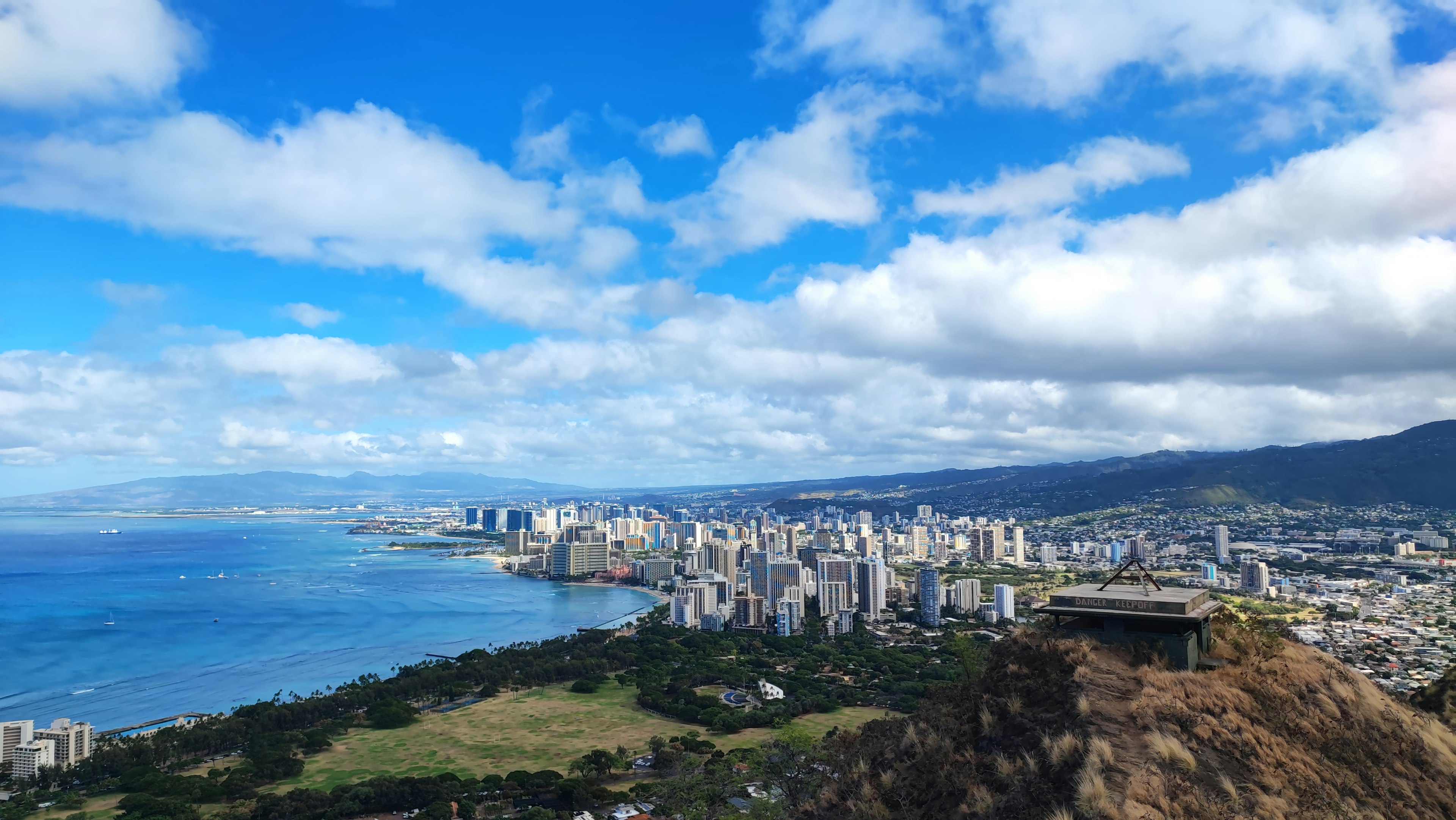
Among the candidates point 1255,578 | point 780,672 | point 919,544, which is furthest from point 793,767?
point 919,544

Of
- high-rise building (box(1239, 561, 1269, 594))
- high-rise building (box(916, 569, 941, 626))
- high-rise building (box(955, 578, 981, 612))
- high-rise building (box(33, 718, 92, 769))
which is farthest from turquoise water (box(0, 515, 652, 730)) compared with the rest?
high-rise building (box(1239, 561, 1269, 594))

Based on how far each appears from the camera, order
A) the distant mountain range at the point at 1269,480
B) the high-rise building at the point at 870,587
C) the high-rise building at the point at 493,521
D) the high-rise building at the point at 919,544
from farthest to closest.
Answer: the high-rise building at the point at 493,521
the distant mountain range at the point at 1269,480
the high-rise building at the point at 919,544
the high-rise building at the point at 870,587

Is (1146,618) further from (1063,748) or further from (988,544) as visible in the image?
(988,544)

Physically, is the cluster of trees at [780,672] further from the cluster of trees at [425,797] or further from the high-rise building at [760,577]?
the high-rise building at [760,577]

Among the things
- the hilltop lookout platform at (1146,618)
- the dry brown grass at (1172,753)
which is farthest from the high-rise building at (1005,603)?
the dry brown grass at (1172,753)

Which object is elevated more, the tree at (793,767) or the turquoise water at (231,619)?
the tree at (793,767)

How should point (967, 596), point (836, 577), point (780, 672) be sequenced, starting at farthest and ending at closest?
point (836, 577)
point (967, 596)
point (780, 672)

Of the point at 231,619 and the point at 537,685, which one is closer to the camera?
the point at 537,685
